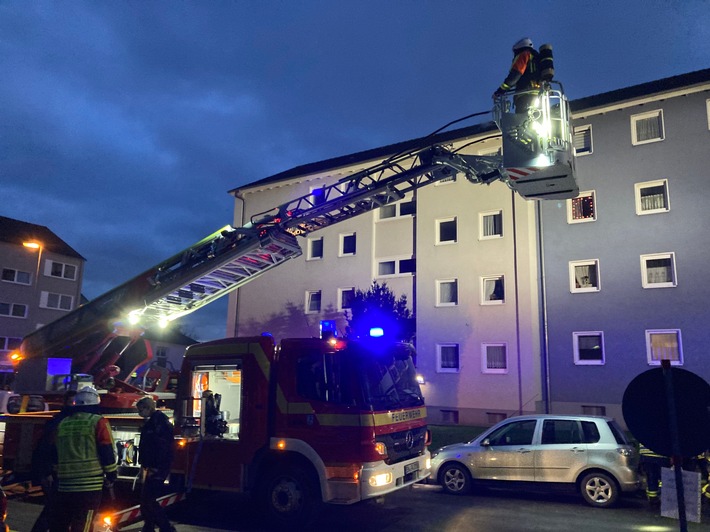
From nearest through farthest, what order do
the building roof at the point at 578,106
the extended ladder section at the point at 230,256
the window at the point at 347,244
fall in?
the extended ladder section at the point at 230,256, the building roof at the point at 578,106, the window at the point at 347,244

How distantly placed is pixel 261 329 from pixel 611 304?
16761 mm

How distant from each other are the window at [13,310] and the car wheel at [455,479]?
44347mm

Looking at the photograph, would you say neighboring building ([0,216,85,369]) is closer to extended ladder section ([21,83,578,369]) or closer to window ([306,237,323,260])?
window ([306,237,323,260])

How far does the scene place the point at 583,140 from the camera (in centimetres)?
2162

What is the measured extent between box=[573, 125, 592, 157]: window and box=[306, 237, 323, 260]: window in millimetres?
12728

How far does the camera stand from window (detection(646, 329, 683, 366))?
18.6 metres

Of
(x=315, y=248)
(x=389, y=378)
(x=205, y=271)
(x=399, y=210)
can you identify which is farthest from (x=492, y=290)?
(x=389, y=378)

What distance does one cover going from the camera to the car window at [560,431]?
880cm

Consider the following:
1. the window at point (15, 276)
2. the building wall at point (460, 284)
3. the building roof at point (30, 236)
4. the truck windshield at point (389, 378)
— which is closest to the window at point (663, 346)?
the building wall at point (460, 284)

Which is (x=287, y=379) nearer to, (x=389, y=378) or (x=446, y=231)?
(x=389, y=378)

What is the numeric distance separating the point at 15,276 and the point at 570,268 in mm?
42683

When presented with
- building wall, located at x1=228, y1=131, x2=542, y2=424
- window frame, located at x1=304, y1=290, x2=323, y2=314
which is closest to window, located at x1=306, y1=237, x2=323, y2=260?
building wall, located at x1=228, y1=131, x2=542, y2=424

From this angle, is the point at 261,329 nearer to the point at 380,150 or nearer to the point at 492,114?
the point at 380,150

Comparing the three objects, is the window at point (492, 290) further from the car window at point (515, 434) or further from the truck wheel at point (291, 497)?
the truck wheel at point (291, 497)
